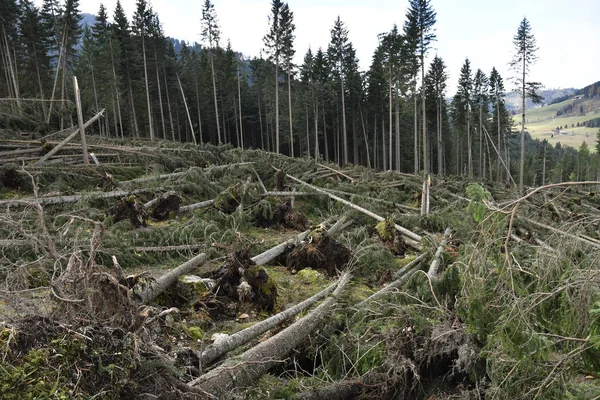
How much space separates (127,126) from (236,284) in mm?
43691

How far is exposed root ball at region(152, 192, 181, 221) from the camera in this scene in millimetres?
9203

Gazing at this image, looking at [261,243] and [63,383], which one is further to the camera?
[261,243]

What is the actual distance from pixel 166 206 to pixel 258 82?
123ft

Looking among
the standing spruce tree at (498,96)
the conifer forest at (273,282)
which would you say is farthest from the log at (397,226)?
the standing spruce tree at (498,96)

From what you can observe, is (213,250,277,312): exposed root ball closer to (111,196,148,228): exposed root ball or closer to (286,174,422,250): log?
(111,196,148,228): exposed root ball

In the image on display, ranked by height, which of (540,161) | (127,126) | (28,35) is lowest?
(540,161)

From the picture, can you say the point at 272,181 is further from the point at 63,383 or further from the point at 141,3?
the point at 141,3

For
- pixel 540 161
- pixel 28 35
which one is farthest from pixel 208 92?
pixel 540 161

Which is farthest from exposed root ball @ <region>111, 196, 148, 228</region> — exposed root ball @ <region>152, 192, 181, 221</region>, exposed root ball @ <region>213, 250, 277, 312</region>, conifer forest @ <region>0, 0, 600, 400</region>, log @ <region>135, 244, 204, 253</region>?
exposed root ball @ <region>213, 250, 277, 312</region>

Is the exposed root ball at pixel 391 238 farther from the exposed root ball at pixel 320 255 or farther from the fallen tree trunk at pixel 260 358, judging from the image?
the fallen tree trunk at pixel 260 358

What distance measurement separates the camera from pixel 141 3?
30375mm

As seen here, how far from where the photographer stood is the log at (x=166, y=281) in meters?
4.84

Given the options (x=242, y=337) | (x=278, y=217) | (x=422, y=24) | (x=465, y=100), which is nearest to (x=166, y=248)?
(x=242, y=337)

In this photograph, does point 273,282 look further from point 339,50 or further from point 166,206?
point 339,50
